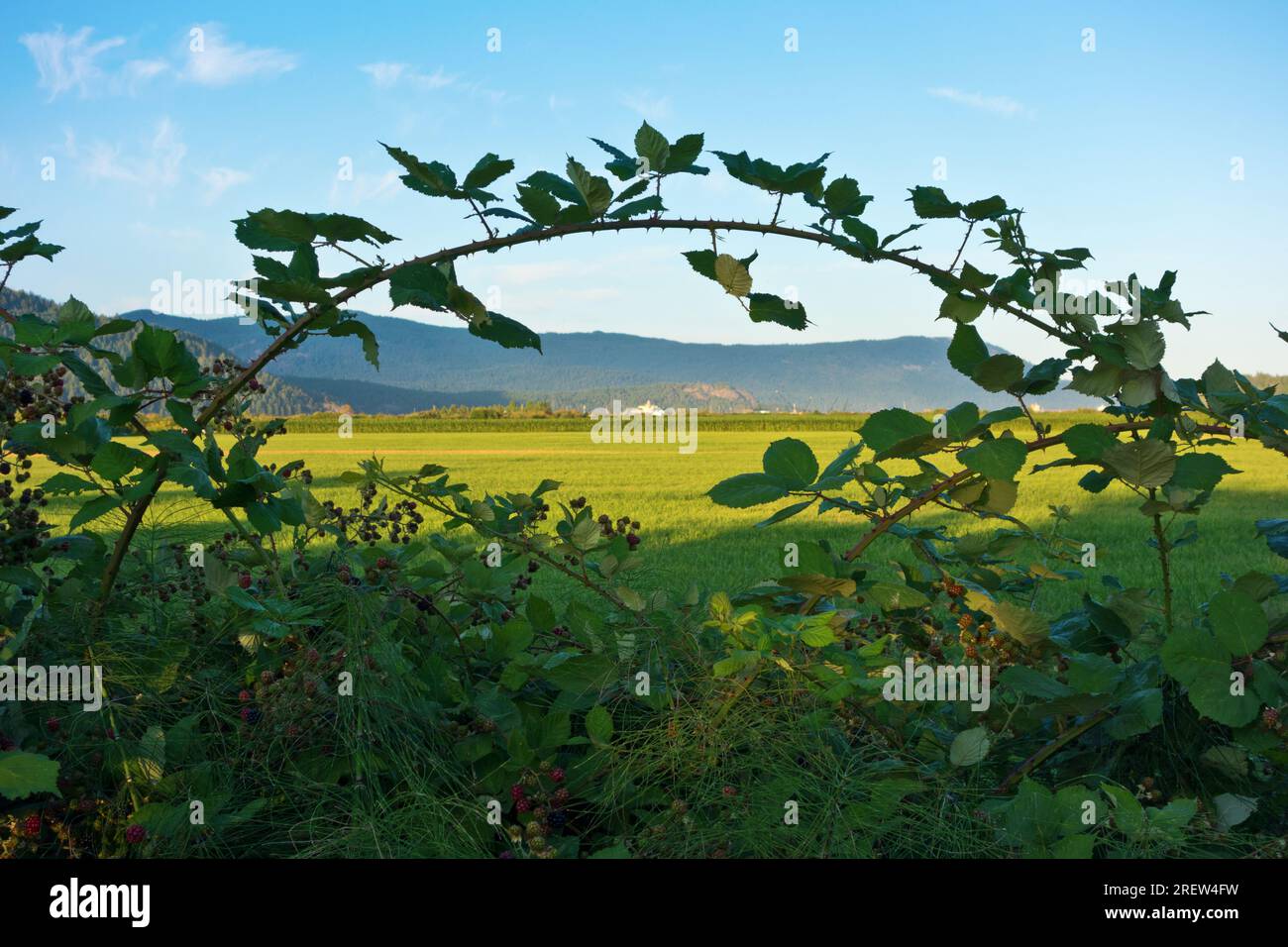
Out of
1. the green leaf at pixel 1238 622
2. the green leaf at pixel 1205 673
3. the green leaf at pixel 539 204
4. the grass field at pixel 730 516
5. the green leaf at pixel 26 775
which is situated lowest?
the grass field at pixel 730 516

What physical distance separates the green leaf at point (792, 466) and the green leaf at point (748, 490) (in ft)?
0.06

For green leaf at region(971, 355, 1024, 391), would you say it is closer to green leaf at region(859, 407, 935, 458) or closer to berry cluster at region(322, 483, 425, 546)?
green leaf at region(859, 407, 935, 458)

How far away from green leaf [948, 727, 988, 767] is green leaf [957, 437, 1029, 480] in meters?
0.51

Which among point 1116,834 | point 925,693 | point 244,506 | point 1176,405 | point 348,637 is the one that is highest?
point 1176,405

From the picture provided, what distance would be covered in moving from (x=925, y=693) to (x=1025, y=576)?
3.36 feet

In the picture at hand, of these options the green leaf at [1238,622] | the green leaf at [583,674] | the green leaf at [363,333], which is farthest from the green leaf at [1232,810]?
the green leaf at [363,333]

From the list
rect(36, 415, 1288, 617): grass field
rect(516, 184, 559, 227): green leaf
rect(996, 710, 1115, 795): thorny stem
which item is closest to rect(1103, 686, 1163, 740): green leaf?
rect(996, 710, 1115, 795): thorny stem

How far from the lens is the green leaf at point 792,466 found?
1974 millimetres

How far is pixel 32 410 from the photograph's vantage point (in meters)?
2.24

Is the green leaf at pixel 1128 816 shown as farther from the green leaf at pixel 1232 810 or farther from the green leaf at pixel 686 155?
the green leaf at pixel 686 155

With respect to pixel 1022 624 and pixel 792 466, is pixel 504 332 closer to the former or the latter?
pixel 792 466

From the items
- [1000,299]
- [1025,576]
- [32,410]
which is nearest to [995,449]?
[1000,299]

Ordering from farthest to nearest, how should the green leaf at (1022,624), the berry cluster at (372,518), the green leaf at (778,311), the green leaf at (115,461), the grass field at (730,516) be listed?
the grass field at (730,516) → the berry cluster at (372,518) → the green leaf at (1022,624) → the green leaf at (778,311) → the green leaf at (115,461)
